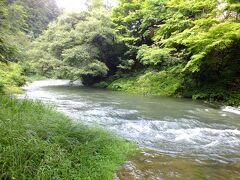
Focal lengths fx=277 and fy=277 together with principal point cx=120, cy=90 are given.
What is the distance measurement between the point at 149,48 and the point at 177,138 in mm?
11921

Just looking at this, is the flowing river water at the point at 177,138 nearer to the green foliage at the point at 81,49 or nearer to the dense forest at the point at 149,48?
the dense forest at the point at 149,48

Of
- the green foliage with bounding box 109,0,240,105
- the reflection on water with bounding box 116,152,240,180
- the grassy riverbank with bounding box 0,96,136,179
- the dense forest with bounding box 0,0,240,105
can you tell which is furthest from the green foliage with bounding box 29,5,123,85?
the reflection on water with bounding box 116,152,240,180

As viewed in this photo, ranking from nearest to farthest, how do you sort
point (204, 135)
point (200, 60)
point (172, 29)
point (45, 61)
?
point (204, 135)
point (200, 60)
point (172, 29)
point (45, 61)

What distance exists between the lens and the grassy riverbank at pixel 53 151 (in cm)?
319

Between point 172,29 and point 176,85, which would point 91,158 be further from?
point 172,29

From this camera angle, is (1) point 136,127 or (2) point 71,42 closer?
(1) point 136,127

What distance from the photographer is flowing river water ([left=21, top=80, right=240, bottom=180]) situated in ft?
15.5

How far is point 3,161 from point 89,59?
57.6 ft

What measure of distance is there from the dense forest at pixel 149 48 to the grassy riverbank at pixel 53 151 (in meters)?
6.91

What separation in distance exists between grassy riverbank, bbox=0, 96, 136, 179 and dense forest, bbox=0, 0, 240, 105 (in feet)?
22.7

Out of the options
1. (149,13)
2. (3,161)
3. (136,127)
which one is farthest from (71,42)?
(3,161)

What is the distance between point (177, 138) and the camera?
6.93 metres

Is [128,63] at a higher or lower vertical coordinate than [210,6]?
lower

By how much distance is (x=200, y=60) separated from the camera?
14.1m
